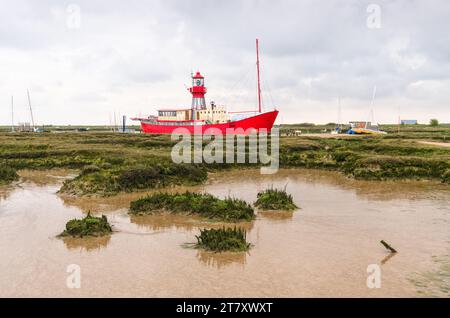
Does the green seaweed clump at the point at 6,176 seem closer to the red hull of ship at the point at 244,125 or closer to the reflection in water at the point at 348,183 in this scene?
the reflection in water at the point at 348,183

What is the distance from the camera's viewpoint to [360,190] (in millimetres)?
22234

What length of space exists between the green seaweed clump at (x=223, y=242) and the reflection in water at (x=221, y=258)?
19cm

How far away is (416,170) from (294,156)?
11250 mm

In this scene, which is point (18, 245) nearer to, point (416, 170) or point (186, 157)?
point (186, 157)

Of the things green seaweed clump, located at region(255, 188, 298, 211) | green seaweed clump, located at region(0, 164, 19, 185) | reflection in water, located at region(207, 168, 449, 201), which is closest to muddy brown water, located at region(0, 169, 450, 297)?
green seaweed clump, located at region(255, 188, 298, 211)

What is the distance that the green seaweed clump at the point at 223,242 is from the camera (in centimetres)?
1148

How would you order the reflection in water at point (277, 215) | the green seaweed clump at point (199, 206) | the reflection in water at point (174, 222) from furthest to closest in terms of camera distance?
the reflection in water at point (277, 215) < the green seaweed clump at point (199, 206) < the reflection in water at point (174, 222)

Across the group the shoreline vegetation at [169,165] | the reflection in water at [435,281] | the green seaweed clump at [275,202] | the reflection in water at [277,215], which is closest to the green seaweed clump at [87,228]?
the reflection in water at [277,215]

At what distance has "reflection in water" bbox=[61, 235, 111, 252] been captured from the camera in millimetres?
12103

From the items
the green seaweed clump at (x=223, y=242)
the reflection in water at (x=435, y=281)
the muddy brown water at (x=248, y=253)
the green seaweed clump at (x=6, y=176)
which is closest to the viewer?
the reflection in water at (x=435, y=281)

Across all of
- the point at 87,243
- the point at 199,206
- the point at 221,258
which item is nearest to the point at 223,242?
the point at 221,258
